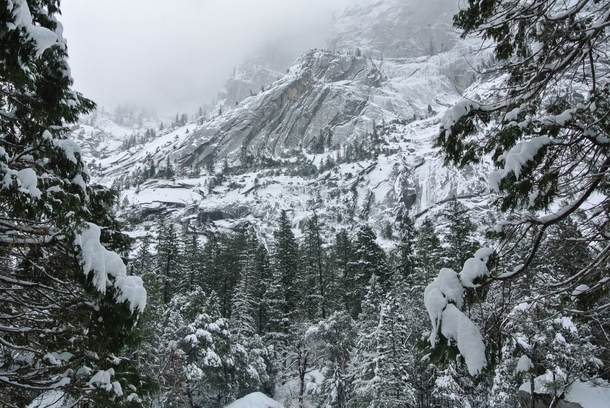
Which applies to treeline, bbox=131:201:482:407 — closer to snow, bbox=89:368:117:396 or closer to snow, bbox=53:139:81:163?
snow, bbox=89:368:117:396

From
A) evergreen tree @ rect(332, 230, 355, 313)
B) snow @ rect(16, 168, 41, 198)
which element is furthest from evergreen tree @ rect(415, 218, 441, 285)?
snow @ rect(16, 168, 41, 198)

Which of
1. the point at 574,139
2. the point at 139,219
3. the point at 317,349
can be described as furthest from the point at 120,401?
the point at 139,219

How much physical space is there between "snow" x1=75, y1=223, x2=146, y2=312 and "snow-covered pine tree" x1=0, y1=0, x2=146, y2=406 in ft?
0.03

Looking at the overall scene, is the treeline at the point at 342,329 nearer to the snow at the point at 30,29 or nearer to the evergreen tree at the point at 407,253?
the evergreen tree at the point at 407,253

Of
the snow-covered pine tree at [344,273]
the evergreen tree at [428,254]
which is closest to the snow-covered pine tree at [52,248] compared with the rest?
the evergreen tree at [428,254]

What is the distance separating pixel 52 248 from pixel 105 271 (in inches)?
44.2

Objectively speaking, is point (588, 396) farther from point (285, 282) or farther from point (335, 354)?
point (285, 282)

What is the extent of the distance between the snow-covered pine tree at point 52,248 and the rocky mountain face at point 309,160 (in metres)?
62.2

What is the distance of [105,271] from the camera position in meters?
4.03

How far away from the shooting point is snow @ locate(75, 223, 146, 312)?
3963 millimetres

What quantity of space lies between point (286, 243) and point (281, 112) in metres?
145

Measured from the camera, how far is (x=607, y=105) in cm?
376

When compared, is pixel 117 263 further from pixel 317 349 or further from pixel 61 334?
pixel 317 349

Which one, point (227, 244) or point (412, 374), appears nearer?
point (412, 374)
